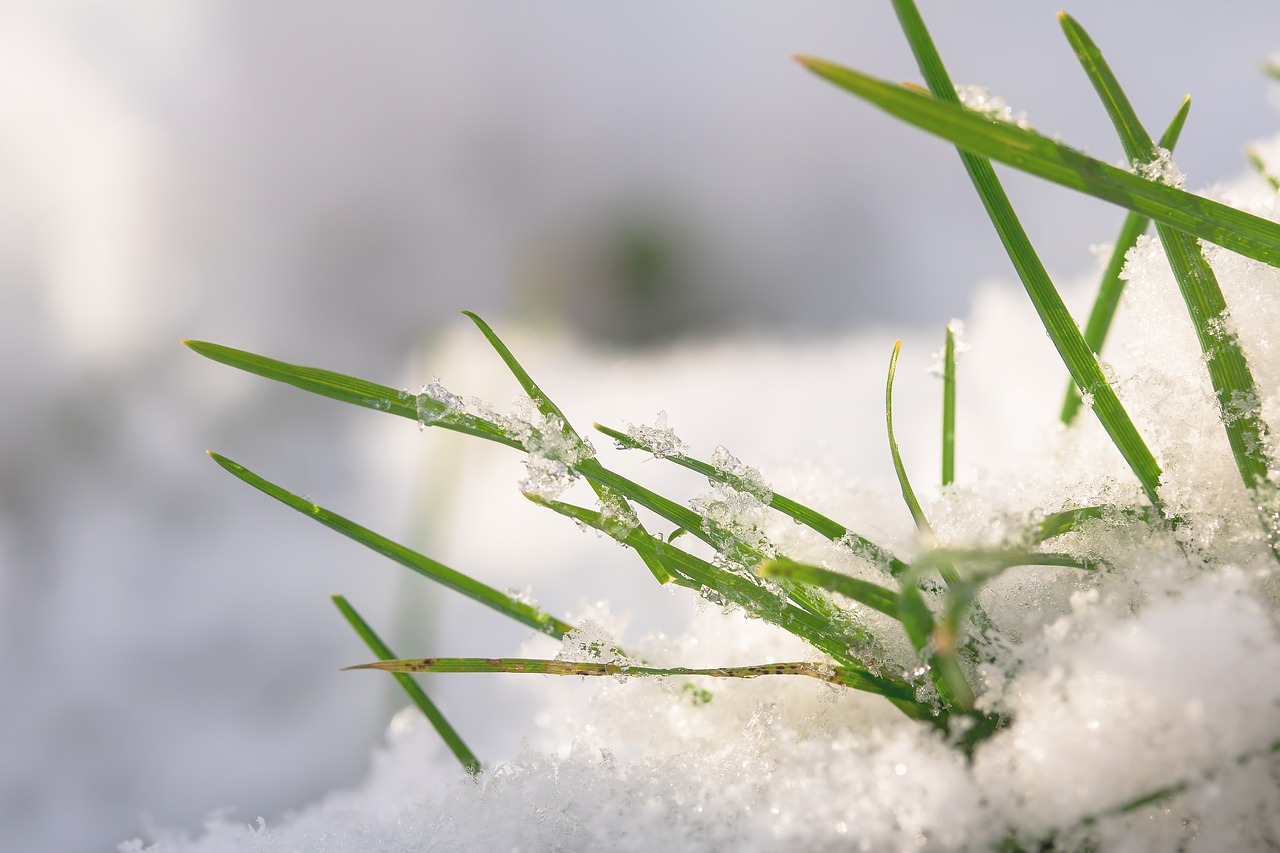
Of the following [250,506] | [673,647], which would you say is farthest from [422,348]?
[673,647]

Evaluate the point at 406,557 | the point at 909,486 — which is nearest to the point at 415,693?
the point at 406,557

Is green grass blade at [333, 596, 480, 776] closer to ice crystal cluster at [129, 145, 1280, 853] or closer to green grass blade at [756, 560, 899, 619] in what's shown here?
ice crystal cluster at [129, 145, 1280, 853]

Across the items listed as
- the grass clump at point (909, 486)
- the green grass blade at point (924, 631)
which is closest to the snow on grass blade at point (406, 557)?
the grass clump at point (909, 486)

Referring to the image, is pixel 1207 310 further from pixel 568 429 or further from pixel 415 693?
pixel 415 693

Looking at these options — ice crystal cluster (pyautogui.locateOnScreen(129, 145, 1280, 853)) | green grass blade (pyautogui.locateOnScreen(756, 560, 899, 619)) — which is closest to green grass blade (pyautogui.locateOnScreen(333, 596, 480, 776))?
ice crystal cluster (pyautogui.locateOnScreen(129, 145, 1280, 853))

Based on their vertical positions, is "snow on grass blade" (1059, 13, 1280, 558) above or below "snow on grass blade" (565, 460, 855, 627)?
above

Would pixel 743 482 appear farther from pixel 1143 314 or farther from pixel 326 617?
pixel 326 617
